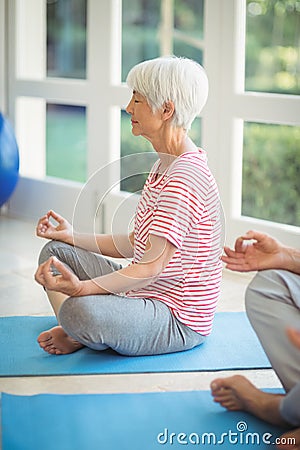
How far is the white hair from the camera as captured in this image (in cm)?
264

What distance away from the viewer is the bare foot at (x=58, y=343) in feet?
9.14

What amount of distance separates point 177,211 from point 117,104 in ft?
6.87

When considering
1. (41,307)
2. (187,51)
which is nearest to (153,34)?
(187,51)

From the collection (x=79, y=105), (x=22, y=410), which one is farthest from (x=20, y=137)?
(x=22, y=410)

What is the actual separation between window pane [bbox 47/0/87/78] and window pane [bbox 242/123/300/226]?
116cm

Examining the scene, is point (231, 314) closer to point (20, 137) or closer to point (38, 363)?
point (38, 363)

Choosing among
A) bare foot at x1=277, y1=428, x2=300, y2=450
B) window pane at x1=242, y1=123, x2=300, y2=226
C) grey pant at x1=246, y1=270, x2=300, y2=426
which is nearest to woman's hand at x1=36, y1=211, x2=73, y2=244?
grey pant at x1=246, y1=270, x2=300, y2=426

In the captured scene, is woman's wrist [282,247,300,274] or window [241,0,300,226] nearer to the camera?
woman's wrist [282,247,300,274]

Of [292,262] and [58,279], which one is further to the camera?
[58,279]

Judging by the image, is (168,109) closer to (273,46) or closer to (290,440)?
(290,440)

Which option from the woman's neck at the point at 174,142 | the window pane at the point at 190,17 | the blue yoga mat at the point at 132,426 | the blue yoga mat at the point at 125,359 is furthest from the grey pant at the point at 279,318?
the window pane at the point at 190,17

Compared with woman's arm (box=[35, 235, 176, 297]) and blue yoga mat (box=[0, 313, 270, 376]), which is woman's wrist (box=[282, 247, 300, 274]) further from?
Answer: blue yoga mat (box=[0, 313, 270, 376])

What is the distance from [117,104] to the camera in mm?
4578

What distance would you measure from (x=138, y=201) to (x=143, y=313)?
1.20 ft
